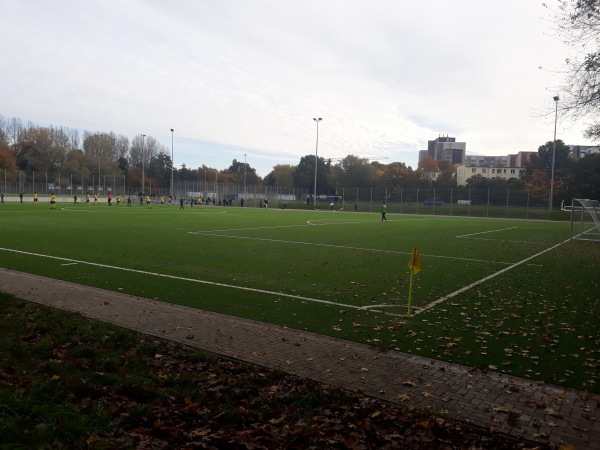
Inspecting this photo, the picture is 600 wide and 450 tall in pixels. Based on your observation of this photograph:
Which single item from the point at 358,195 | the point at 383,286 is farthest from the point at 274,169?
the point at 383,286

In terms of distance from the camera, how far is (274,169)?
13775 centimetres

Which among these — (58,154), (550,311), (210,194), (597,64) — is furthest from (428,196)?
(58,154)

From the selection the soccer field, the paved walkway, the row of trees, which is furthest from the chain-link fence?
the paved walkway

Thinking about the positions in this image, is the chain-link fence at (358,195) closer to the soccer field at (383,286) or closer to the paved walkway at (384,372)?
the soccer field at (383,286)

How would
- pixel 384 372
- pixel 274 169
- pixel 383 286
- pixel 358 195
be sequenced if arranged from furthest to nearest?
pixel 274 169
pixel 358 195
pixel 383 286
pixel 384 372

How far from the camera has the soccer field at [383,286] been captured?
7148 mm

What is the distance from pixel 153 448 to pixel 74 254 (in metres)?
13.3

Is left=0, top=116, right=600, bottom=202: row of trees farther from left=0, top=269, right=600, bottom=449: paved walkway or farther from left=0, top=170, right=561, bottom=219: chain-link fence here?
left=0, top=269, right=600, bottom=449: paved walkway

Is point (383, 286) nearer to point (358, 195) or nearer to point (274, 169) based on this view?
point (358, 195)

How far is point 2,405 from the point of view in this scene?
4.07 m

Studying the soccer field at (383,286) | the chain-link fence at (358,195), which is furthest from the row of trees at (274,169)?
the soccer field at (383,286)

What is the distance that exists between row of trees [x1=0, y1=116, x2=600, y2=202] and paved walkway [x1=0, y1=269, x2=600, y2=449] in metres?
65.9

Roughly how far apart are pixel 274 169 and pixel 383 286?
127776mm

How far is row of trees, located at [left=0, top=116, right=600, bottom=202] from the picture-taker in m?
78.6
